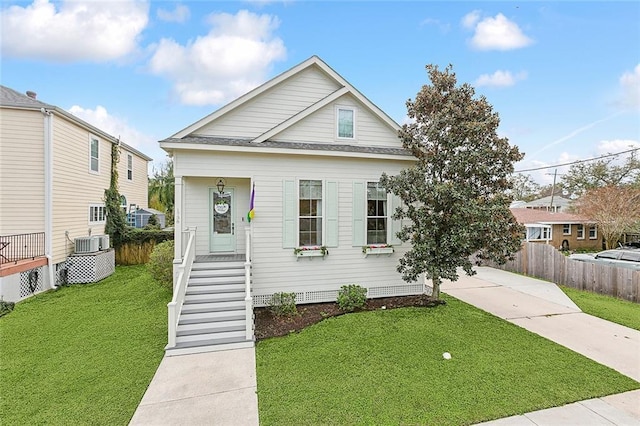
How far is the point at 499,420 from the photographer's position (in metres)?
3.87

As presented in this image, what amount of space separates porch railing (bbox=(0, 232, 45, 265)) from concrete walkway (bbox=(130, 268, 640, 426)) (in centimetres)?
871

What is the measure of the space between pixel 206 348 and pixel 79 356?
7.55ft

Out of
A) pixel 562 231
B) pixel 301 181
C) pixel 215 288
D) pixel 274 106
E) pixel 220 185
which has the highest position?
pixel 274 106

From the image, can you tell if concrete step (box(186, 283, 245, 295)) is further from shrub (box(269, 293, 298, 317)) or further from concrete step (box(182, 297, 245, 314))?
shrub (box(269, 293, 298, 317))

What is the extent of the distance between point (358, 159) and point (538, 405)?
6626 millimetres

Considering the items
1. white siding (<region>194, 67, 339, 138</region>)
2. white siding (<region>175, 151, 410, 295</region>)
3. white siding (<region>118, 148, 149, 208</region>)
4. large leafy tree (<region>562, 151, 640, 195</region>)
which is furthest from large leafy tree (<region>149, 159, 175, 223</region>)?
large leafy tree (<region>562, 151, 640, 195</region>)

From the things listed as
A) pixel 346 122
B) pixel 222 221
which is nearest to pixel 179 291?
pixel 222 221

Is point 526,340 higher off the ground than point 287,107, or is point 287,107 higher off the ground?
point 287,107

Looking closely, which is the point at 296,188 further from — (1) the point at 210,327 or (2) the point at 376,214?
(1) the point at 210,327

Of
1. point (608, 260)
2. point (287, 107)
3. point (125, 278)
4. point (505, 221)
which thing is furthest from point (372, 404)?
point (608, 260)

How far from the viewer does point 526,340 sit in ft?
20.8

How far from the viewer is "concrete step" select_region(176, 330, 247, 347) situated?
6066 millimetres

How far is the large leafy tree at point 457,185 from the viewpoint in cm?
732

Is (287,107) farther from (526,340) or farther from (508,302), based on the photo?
(508,302)
